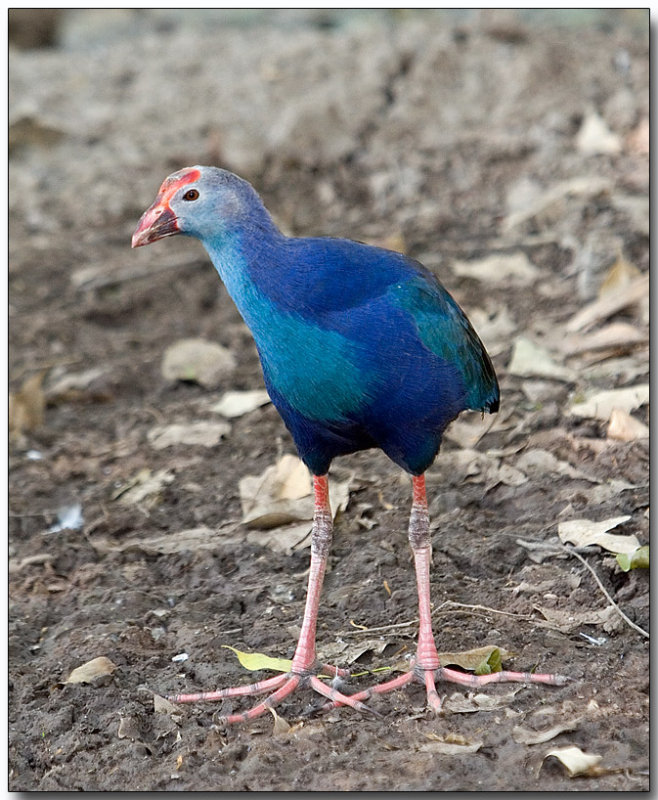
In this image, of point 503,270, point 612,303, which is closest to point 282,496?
point 612,303

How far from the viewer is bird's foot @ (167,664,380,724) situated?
358 centimetres

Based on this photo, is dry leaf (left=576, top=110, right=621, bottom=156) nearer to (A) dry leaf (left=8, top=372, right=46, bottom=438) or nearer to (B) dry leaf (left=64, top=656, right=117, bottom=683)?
(A) dry leaf (left=8, top=372, right=46, bottom=438)

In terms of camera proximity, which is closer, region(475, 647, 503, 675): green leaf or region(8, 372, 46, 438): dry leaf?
region(475, 647, 503, 675): green leaf

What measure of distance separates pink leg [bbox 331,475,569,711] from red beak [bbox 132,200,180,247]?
120cm

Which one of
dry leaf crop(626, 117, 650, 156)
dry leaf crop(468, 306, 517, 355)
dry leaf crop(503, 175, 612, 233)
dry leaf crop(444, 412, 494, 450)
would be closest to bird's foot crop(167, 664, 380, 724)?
dry leaf crop(444, 412, 494, 450)

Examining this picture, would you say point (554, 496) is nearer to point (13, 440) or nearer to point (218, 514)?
point (218, 514)

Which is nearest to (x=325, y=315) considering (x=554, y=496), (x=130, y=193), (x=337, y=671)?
(x=337, y=671)

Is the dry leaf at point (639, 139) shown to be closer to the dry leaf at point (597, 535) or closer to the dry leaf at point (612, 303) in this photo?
the dry leaf at point (612, 303)

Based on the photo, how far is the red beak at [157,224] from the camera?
3719mm

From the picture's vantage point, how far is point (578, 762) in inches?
118

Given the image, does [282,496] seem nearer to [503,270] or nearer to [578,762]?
[578,762]

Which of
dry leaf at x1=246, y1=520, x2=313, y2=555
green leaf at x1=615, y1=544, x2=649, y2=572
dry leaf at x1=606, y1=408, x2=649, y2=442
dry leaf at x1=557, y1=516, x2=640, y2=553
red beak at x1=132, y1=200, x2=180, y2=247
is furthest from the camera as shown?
dry leaf at x1=606, y1=408, x2=649, y2=442

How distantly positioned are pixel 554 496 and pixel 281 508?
3.76ft

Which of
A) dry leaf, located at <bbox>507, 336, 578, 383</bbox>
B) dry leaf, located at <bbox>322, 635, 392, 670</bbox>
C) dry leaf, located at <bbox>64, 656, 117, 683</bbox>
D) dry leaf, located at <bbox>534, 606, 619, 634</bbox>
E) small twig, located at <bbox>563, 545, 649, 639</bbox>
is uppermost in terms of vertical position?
small twig, located at <bbox>563, 545, 649, 639</bbox>
